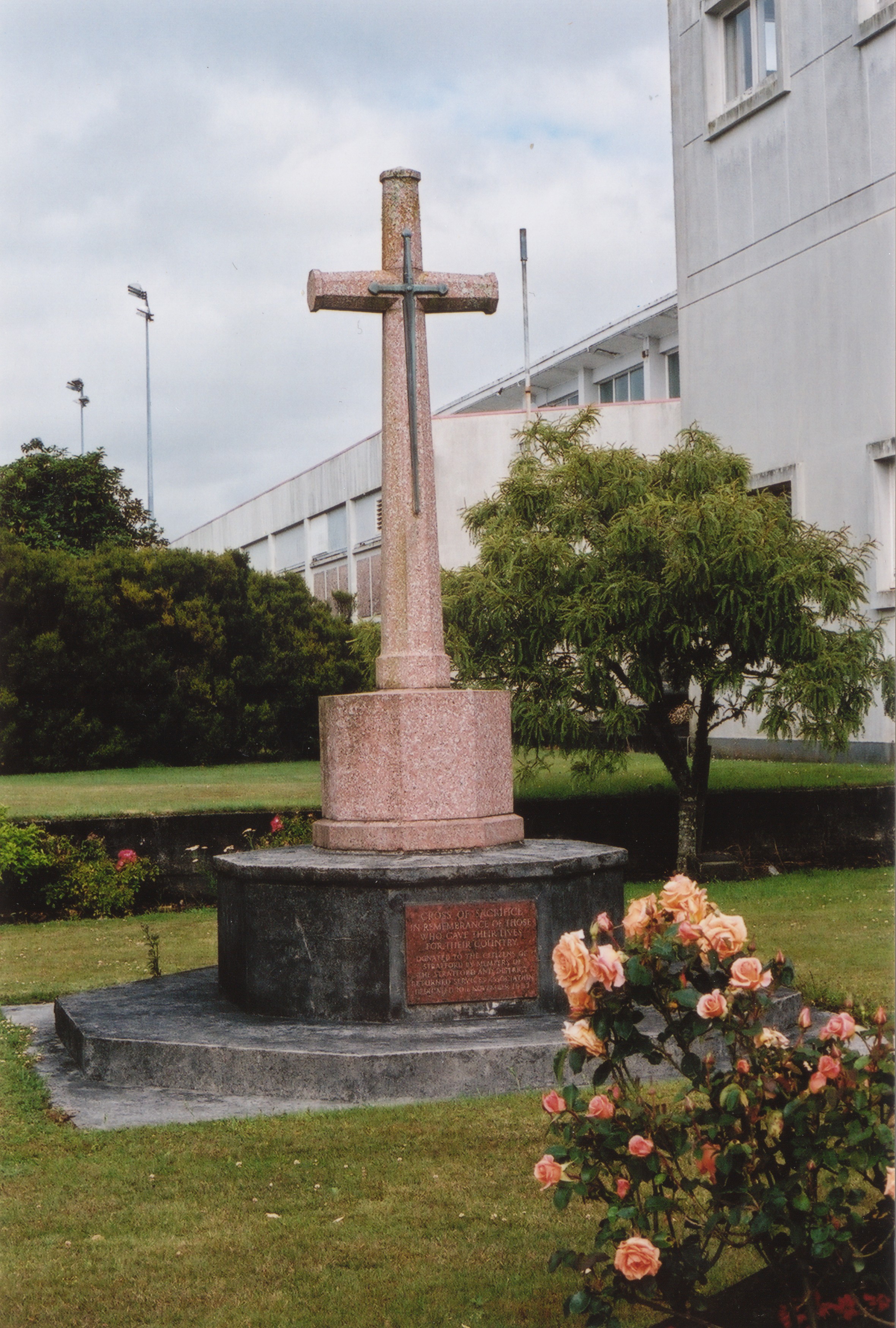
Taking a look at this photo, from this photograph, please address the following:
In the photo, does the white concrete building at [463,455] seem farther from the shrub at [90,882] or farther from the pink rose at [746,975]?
the pink rose at [746,975]

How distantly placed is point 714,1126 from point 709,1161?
3.6 inches

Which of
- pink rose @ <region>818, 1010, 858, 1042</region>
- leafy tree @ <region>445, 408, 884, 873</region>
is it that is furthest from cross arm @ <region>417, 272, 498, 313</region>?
pink rose @ <region>818, 1010, 858, 1042</region>

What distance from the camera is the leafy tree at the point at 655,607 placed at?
12336 mm

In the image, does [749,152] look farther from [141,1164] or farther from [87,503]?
[87,503]

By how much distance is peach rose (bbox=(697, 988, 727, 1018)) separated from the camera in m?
3.12

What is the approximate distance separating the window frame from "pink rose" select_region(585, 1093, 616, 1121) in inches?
603

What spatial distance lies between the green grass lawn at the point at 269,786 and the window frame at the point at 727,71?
24.8 feet

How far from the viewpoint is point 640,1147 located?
10.2ft

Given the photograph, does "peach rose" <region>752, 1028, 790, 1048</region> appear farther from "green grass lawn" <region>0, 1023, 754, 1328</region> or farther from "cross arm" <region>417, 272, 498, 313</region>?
"cross arm" <region>417, 272, 498, 313</region>

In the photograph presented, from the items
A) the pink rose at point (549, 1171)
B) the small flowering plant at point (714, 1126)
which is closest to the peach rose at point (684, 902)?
the small flowering plant at point (714, 1126)

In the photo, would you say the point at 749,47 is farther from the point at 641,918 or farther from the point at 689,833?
the point at 641,918

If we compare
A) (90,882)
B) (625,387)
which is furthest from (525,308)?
(90,882)

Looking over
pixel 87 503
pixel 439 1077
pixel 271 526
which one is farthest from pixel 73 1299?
pixel 271 526

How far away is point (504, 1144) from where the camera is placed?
5363 millimetres
